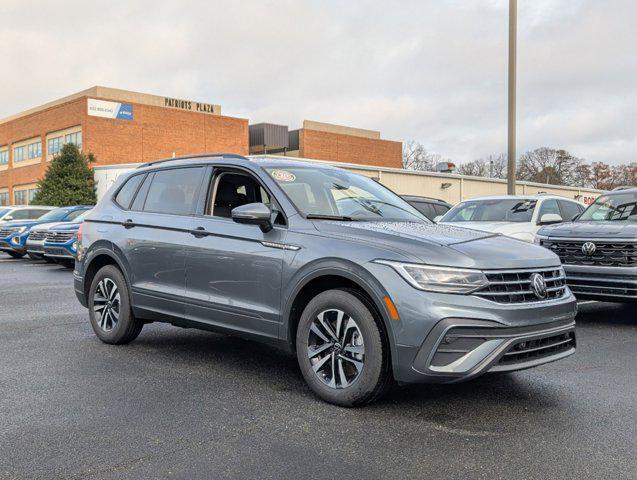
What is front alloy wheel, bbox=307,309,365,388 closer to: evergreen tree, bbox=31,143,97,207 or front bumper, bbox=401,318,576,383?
front bumper, bbox=401,318,576,383

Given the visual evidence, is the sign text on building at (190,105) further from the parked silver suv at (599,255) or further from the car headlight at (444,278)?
the car headlight at (444,278)

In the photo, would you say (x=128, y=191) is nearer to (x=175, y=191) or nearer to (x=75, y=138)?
(x=175, y=191)

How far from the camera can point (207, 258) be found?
523 centimetres

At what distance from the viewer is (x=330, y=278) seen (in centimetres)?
447

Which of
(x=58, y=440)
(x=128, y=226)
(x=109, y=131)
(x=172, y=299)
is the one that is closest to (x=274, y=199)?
(x=172, y=299)

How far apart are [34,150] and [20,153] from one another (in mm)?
3127

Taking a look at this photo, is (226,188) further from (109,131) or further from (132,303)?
(109,131)

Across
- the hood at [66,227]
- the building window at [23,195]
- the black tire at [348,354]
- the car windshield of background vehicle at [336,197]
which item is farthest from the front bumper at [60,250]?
the building window at [23,195]

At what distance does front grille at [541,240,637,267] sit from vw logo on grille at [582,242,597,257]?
27 millimetres

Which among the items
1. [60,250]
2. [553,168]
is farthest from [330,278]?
[553,168]

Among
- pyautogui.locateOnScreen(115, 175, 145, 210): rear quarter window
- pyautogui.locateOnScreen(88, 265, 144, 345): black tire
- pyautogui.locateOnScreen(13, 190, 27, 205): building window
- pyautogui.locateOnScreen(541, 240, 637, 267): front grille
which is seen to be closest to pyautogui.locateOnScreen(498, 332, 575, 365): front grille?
pyautogui.locateOnScreen(541, 240, 637, 267): front grille

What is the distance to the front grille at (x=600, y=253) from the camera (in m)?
7.17

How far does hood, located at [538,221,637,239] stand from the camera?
23.9 feet

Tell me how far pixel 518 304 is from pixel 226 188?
2.78m
